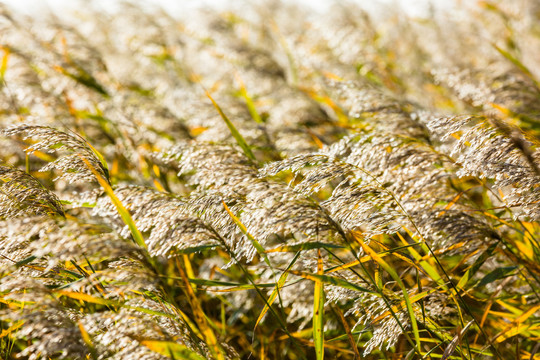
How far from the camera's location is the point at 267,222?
4.62 feet

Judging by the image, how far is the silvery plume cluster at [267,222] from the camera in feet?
4.62

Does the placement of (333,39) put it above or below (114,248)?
above

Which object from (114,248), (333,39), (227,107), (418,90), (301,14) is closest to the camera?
(114,248)

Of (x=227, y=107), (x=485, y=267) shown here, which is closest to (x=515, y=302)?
(x=485, y=267)

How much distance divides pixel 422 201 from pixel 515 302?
2.26ft

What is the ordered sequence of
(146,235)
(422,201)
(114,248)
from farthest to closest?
(146,235) → (422,201) → (114,248)

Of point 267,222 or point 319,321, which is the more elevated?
point 267,222

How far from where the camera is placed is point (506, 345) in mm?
1932

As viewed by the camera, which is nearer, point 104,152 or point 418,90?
point 104,152

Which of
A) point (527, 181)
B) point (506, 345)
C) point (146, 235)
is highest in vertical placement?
point (146, 235)

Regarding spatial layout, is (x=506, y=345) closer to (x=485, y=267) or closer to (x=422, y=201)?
(x=485, y=267)

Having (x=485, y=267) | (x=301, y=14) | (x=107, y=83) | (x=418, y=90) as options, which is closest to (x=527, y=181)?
(x=485, y=267)

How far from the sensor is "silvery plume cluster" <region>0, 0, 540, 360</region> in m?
1.41

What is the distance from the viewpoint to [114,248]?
121 centimetres
